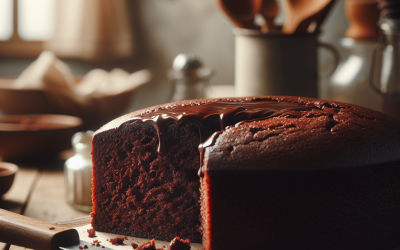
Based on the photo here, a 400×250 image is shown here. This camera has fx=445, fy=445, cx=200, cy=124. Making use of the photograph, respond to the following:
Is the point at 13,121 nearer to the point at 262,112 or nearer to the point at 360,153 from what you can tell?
the point at 262,112

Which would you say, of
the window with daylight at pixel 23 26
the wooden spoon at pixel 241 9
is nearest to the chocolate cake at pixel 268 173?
the wooden spoon at pixel 241 9

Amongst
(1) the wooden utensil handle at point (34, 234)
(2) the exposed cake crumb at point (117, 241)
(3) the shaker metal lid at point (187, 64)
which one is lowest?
(2) the exposed cake crumb at point (117, 241)

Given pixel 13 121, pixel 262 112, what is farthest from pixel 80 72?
pixel 262 112

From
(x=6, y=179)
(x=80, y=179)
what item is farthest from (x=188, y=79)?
(x=6, y=179)

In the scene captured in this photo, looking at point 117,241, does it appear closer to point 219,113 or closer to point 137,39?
point 219,113

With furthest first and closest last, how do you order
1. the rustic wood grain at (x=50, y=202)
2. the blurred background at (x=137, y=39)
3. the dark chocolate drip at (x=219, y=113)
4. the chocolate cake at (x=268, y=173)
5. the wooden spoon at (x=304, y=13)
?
the blurred background at (x=137, y=39), the wooden spoon at (x=304, y=13), the rustic wood grain at (x=50, y=202), the dark chocolate drip at (x=219, y=113), the chocolate cake at (x=268, y=173)

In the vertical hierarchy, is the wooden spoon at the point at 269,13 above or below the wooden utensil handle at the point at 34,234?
above

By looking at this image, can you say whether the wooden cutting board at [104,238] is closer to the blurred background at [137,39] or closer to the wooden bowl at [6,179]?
the wooden bowl at [6,179]
